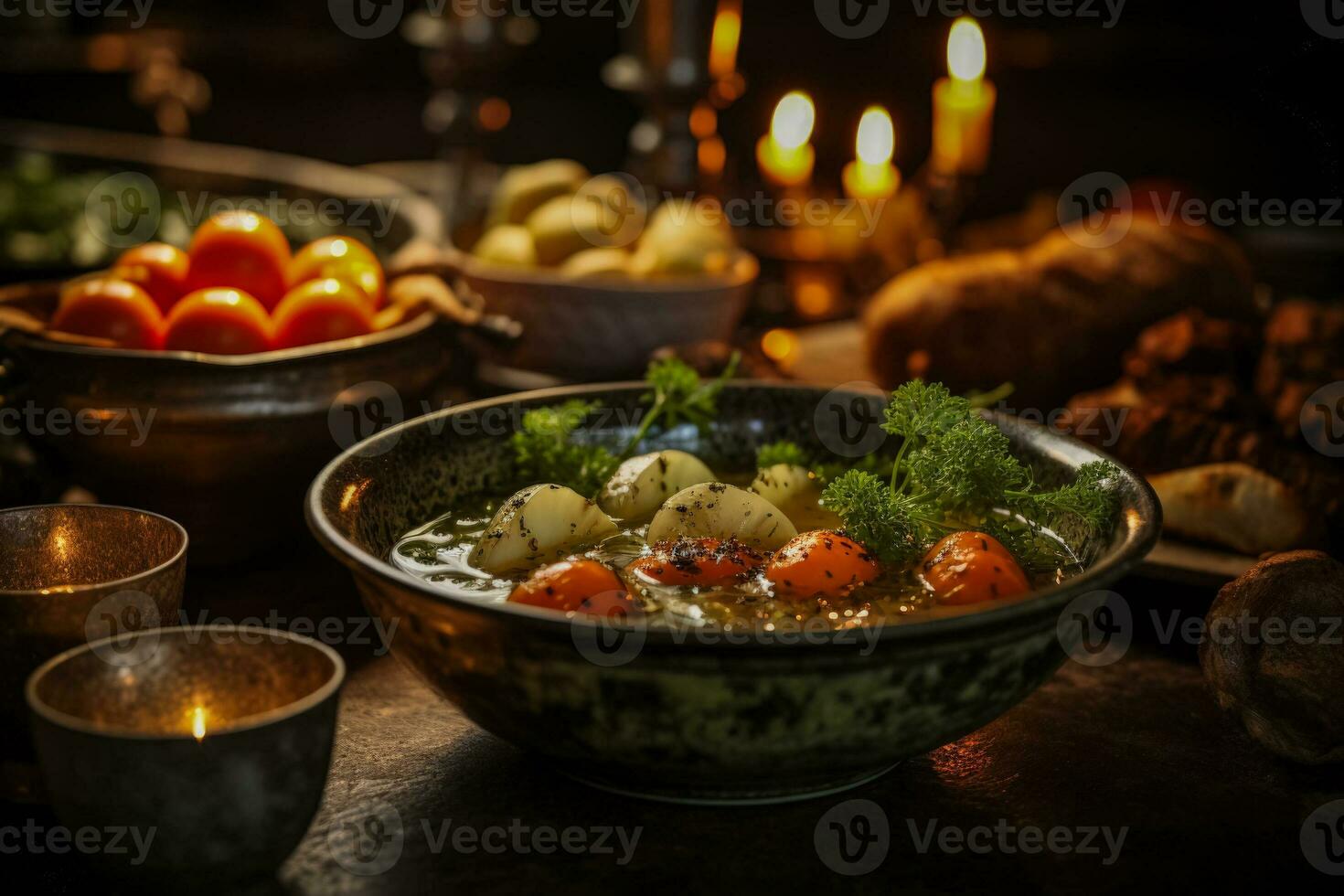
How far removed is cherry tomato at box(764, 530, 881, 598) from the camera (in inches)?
56.2

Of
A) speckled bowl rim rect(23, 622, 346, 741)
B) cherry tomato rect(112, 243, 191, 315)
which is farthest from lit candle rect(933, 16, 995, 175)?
speckled bowl rim rect(23, 622, 346, 741)

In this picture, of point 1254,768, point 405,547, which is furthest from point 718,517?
point 1254,768

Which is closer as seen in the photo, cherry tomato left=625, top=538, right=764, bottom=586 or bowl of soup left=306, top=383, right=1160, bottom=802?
bowl of soup left=306, top=383, right=1160, bottom=802

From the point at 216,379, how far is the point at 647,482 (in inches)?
25.8

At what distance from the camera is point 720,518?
1.58 m

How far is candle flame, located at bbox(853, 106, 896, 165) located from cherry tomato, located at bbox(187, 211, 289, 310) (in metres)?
1.93

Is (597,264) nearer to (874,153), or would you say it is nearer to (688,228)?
(688,228)

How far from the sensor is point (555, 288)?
255 cm

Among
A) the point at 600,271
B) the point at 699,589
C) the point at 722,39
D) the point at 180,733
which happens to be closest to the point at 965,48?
the point at 722,39

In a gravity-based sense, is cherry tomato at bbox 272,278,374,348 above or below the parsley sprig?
above

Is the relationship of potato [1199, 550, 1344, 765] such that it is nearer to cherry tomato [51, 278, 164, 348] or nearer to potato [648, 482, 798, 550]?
potato [648, 482, 798, 550]

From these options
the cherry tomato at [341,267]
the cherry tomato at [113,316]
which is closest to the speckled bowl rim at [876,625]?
the cherry tomato at [113,316]

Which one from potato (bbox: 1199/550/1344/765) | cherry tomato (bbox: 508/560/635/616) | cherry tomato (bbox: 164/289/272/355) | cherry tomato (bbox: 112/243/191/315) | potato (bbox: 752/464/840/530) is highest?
cherry tomato (bbox: 112/243/191/315)

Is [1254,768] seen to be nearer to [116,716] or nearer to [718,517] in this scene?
[718,517]
